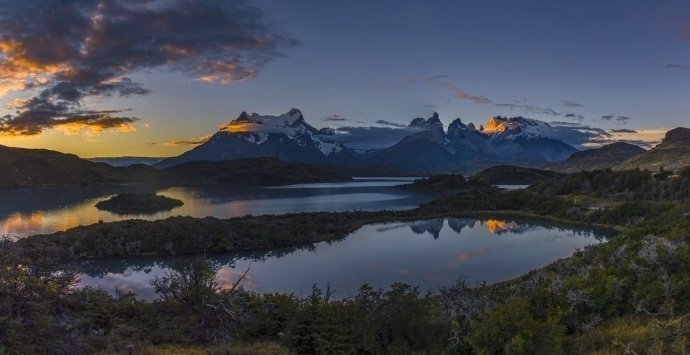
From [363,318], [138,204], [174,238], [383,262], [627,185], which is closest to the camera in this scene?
[363,318]

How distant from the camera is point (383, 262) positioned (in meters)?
62.6

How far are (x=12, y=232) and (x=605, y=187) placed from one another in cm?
16016

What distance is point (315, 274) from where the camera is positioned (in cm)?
5572

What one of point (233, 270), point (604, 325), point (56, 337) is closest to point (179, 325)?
point (56, 337)

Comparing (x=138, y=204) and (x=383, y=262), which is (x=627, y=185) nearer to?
(x=383, y=262)

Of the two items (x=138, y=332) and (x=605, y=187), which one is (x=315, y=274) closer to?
(x=138, y=332)

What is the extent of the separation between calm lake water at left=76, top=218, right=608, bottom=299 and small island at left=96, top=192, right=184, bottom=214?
81921 mm

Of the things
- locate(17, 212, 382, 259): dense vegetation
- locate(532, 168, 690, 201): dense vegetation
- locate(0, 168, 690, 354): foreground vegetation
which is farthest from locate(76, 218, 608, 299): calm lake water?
locate(532, 168, 690, 201): dense vegetation

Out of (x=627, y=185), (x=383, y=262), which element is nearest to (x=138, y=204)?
(x=383, y=262)

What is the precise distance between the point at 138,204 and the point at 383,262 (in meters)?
116

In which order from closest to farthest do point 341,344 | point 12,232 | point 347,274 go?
point 341,344 < point 347,274 < point 12,232

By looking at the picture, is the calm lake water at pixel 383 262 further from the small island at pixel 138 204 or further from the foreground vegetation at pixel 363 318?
the small island at pixel 138 204

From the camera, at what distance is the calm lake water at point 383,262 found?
171 ft

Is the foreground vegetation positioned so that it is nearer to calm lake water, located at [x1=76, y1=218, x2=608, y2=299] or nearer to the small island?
calm lake water, located at [x1=76, y1=218, x2=608, y2=299]
